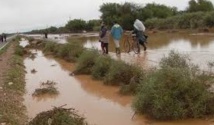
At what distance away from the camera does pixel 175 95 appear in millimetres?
10711

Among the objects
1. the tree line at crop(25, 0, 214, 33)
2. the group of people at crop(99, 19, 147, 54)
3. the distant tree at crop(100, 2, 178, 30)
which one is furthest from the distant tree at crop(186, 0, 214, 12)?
the group of people at crop(99, 19, 147, 54)

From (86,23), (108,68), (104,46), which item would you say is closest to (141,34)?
(104,46)

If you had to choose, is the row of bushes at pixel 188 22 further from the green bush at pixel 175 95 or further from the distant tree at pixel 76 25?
the distant tree at pixel 76 25

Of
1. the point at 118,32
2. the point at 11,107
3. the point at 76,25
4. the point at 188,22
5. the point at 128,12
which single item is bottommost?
the point at 76,25

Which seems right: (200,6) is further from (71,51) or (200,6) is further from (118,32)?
(118,32)

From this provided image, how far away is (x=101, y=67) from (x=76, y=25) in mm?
99502

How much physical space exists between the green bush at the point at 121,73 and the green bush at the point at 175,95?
403 cm

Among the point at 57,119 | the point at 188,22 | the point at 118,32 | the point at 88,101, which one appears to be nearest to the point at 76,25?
the point at 188,22

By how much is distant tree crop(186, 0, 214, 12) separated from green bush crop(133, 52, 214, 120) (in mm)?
76395

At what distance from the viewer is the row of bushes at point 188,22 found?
5319 cm

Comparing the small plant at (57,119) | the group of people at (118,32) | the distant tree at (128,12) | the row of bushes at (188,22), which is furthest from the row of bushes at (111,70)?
the distant tree at (128,12)

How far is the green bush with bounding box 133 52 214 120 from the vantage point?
10.4 m

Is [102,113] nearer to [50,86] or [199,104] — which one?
[199,104]

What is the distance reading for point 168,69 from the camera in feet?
36.4
